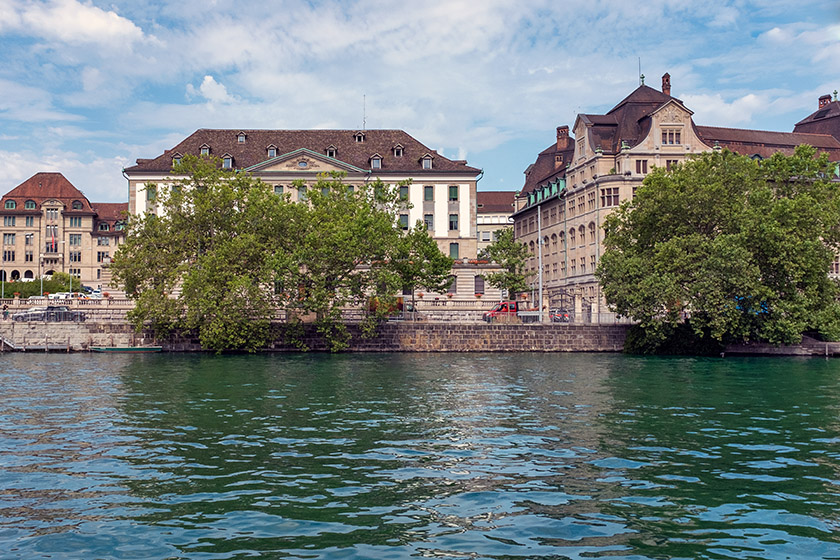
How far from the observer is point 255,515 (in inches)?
495

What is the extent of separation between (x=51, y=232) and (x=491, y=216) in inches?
3319

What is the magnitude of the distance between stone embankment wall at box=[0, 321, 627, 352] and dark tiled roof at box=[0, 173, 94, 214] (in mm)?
85086

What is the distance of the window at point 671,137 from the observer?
88938mm

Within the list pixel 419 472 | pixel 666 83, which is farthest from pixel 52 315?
pixel 666 83

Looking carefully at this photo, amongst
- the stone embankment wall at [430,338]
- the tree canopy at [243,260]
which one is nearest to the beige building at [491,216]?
the stone embankment wall at [430,338]

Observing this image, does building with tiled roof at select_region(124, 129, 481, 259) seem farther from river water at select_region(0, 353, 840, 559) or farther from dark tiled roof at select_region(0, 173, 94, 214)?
river water at select_region(0, 353, 840, 559)

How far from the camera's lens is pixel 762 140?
96938 mm

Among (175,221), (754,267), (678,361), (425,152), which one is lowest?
(678,361)

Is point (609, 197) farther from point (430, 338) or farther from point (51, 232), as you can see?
point (51, 232)

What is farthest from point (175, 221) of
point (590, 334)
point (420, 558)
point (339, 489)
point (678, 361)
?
point (420, 558)

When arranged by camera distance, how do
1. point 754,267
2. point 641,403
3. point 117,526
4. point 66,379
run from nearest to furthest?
point 117,526
point 641,403
point 66,379
point 754,267

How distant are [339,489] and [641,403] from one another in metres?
16.2

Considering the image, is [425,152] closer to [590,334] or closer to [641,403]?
[590,334]

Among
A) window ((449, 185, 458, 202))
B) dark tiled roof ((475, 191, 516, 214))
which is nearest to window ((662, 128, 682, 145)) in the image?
window ((449, 185, 458, 202))
